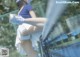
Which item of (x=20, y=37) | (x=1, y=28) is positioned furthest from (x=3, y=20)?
(x=20, y=37)

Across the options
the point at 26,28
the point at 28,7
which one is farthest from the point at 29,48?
the point at 28,7

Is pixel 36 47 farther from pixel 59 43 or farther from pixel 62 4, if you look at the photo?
pixel 62 4

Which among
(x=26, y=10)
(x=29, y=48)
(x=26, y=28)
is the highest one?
(x=26, y=10)

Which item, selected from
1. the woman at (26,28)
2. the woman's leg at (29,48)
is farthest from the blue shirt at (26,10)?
the woman's leg at (29,48)

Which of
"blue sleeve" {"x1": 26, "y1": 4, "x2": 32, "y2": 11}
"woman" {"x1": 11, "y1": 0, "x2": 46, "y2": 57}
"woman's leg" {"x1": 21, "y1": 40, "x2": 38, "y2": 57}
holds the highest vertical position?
"blue sleeve" {"x1": 26, "y1": 4, "x2": 32, "y2": 11}

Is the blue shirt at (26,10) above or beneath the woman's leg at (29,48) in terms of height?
above

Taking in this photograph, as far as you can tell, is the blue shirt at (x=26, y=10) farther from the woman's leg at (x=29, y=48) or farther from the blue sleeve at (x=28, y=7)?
the woman's leg at (x=29, y=48)

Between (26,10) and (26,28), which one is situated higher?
(26,10)

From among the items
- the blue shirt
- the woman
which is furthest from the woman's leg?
the blue shirt

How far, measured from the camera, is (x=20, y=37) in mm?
1888

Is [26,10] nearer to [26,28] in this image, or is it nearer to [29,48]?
[26,28]

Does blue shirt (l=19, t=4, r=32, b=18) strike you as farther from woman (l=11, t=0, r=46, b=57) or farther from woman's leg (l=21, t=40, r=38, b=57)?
woman's leg (l=21, t=40, r=38, b=57)

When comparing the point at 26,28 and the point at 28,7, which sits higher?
the point at 28,7

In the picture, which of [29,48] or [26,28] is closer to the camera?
[26,28]
